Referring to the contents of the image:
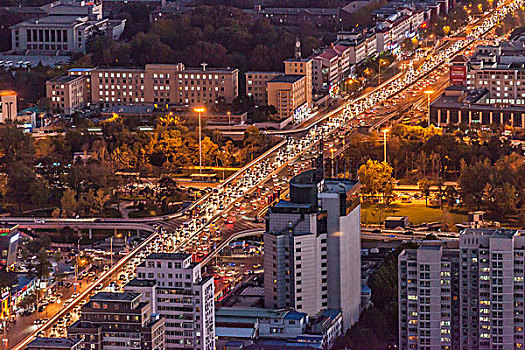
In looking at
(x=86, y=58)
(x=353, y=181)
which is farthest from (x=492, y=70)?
(x=353, y=181)

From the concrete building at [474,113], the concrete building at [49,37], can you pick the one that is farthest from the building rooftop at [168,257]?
the concrete building at [49,37]

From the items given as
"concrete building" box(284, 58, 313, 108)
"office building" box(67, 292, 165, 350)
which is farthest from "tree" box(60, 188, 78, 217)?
"concrete building" box(284, 58, 313, 108)

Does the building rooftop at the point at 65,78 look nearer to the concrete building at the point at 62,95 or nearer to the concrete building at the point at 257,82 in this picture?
the concrete building at the point at 62,95

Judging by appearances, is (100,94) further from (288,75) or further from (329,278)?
(329,278)

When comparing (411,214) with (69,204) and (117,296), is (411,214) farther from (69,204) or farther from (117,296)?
(117,296)

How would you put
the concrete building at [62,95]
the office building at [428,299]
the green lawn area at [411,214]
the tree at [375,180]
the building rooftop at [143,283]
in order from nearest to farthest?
the building rooftop at [143,283] → the office building at [428,299] → the green lawn area at [411,214] → the tree at [375,180] → the concrete building at [62,95]

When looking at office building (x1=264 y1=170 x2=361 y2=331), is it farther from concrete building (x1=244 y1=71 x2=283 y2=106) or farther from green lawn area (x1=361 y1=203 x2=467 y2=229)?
concrete building (x1=244 y1=71 x2=283 y2=106)
